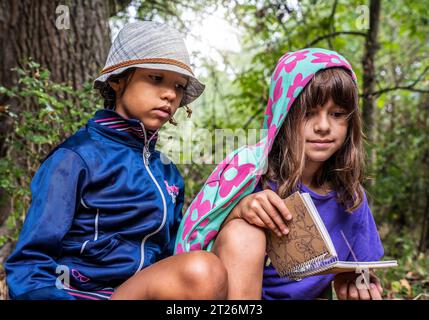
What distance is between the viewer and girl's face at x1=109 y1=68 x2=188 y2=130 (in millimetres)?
1951

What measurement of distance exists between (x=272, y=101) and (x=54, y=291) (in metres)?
1.20

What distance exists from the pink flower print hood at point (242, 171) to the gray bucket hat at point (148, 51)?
1.29ft

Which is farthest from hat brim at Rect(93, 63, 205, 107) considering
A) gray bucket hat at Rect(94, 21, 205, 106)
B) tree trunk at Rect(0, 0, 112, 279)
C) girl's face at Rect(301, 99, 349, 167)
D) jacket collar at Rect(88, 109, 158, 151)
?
tree trunk at Rect(0, 0, 112, 279)

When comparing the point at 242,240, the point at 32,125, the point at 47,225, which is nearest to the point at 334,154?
the point at 242,240

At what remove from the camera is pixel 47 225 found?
1.67 metres

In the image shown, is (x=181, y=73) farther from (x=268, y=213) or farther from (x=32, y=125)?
(x=32, y=125)

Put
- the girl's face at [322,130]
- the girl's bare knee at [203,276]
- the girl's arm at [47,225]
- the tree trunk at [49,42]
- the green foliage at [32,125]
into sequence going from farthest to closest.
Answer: the tree trunk at [49,42] → the green foliage at [32,125] → the girl's face at [322,130] → the girl's arm at [47,225] → the girl's bare knee at [203,276]

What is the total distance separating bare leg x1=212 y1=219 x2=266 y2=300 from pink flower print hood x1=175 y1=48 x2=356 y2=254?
13 centimetres

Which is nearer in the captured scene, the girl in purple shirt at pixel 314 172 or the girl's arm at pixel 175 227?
the girl in purple shirt at pixel 314 172

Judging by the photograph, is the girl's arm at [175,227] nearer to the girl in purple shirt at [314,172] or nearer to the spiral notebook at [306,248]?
the girl in purple shirt at [314,172]

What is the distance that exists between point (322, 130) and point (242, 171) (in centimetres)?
37

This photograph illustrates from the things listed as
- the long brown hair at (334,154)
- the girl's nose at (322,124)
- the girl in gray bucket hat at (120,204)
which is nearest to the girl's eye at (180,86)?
the girl in gray bucket hat at (120,204)

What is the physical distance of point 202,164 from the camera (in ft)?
12.2

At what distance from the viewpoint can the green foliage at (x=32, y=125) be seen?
8.47ft
